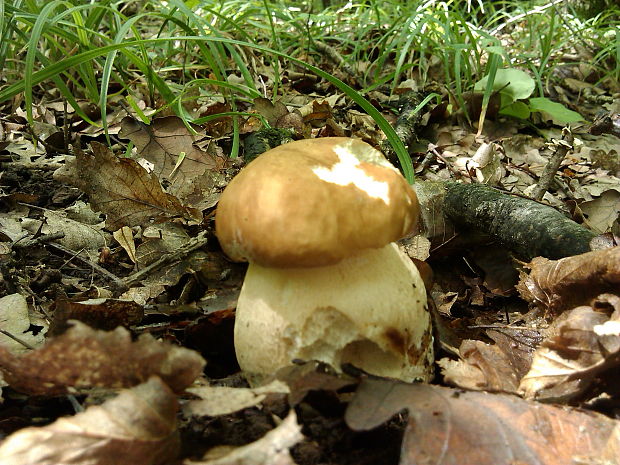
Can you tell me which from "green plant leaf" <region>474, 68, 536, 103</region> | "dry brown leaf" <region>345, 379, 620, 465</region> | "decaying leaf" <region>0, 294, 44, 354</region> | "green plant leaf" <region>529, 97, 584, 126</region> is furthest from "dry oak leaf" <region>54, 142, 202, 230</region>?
"green plant leaf" <region>529, 97, 584, 126</region>

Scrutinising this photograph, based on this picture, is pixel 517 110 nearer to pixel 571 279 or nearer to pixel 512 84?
pixel 512 84

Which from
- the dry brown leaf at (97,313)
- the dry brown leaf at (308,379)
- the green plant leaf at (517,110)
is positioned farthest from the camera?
the green plant leaf at (517,110)

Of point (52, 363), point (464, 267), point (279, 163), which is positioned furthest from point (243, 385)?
point (464, 267)


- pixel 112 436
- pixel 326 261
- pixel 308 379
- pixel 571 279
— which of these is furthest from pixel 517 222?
pixel 112 436

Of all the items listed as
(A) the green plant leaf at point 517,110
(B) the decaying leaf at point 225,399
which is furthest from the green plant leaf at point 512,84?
(B) the decaying leaf at point 225,399

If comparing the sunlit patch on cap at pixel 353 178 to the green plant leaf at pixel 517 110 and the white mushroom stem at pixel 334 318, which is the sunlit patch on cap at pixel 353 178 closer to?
the white mushroom stem at pixel 334 318

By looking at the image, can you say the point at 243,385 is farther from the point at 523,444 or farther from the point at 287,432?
the point at 523,444

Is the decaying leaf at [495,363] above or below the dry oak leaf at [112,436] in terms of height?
below
